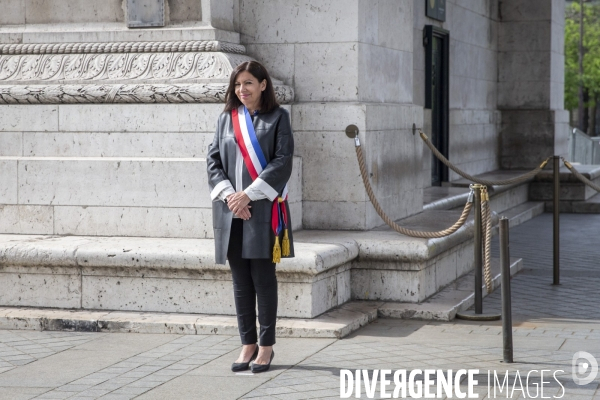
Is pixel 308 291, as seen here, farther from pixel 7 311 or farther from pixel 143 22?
pixel 143 22

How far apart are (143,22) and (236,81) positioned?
260 cm

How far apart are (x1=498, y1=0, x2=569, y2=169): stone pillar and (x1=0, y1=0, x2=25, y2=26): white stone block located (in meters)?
10.8

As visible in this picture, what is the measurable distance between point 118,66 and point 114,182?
1.03 meters

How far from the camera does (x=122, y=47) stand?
8602 millimetres

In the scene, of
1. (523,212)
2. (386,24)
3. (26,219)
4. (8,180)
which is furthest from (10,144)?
(523,212)

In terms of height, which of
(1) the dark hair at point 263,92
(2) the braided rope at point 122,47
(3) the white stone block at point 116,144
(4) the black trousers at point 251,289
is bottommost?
(4) the black trousers at point 251,289

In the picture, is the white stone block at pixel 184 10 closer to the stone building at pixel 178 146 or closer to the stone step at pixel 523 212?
the stone building at pixel 178 146

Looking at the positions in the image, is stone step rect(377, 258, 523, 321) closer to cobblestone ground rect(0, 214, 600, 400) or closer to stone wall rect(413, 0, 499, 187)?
cobblestone ground rect(0, 214, 600, 400)

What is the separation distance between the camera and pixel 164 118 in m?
8.28

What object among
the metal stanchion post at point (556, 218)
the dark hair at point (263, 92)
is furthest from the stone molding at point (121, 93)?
the metal stanchion post at point (556, 218)


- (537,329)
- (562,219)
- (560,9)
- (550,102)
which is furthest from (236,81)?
(560,9)

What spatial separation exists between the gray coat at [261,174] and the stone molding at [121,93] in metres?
1.79

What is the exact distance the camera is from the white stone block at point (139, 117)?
Answer: 820 centimetres

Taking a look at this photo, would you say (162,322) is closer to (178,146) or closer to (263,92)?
(178,146)
